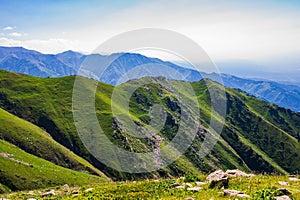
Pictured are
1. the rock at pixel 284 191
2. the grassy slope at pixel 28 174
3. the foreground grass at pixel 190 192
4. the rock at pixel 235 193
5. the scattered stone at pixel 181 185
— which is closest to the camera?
the rock at pixel 284 191

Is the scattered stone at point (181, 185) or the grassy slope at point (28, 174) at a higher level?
the scattered stone at point (181, 185)

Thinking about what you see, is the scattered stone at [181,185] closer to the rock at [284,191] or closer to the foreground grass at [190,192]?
the foreground grass at [190,192]

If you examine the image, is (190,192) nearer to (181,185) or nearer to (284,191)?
(181,185)

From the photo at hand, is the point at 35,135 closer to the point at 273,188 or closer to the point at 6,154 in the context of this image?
the point at 6,154

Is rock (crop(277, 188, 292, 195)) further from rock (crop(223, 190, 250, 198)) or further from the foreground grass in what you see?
rock (crop(223, 190, 250, 198))

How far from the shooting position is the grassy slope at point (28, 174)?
105 meters

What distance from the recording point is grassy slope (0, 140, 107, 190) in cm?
10531

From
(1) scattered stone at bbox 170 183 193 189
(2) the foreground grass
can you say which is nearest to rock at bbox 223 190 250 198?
(2) the foreground grass

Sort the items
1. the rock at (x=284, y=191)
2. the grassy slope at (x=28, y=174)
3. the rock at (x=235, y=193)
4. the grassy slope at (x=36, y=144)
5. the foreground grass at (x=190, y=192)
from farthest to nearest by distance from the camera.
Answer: the grassy slope at (x=36, y=144) < the grassy slope at (x=28, y=174) < the foreground grass at (x=190, y=192) < the rock at (x=235, y=193) < the rock at (x=284, y=191)

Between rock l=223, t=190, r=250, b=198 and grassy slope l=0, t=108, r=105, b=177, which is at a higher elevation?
rock l=223, t=190, r=250, b=198

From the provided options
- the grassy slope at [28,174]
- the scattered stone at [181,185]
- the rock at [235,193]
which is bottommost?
the grassy slope at [28,174]

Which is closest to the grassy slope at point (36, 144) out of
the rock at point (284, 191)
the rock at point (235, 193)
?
the rock at point (235, 193)

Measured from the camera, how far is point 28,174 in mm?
110625

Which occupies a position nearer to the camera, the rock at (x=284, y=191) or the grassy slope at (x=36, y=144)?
the rock at (x=284, y=191)
